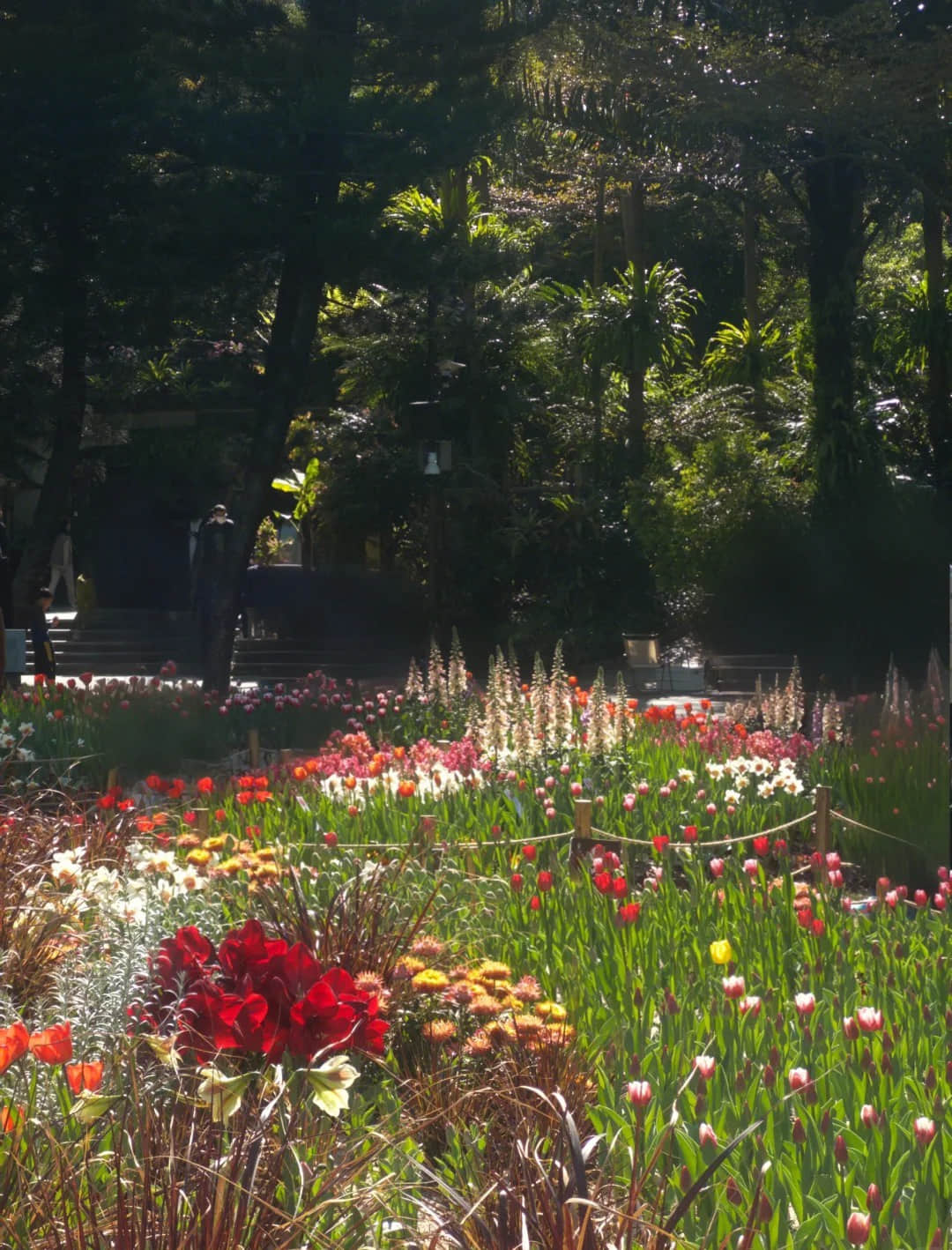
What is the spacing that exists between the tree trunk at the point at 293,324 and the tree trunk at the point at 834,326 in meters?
6.85

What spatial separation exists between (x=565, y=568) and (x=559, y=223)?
12.0 m

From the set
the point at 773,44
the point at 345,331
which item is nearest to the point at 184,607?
the point at 345,331

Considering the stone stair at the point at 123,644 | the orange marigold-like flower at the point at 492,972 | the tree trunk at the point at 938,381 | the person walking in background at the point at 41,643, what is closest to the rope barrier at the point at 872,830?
the orange marigold-like flower at the point at 492,972

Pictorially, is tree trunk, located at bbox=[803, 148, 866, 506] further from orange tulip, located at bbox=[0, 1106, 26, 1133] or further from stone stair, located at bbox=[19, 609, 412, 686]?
orange tulip, located at bbox=[0, 1106, 26, 1133]

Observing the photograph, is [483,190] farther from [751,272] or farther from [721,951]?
[721,951]

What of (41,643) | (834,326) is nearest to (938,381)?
(834,326)

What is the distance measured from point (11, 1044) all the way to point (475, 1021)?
1.36 m

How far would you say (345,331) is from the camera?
25.2 meters

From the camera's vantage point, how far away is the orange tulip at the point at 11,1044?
2.78 meters

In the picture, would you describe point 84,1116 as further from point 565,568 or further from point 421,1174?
point 565,568

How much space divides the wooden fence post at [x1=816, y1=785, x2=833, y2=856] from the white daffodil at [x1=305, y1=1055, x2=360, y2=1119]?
369 centimetres

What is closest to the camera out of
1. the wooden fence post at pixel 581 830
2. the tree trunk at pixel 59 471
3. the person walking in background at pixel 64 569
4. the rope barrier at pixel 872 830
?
the wooden fence post at pixel 581 830

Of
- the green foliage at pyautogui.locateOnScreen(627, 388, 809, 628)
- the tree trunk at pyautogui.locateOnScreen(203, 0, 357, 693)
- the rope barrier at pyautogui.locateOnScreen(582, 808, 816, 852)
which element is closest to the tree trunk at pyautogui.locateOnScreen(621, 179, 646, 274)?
the green foliage at pyautogui.locateOnScreen(627, 388, 809, 628)

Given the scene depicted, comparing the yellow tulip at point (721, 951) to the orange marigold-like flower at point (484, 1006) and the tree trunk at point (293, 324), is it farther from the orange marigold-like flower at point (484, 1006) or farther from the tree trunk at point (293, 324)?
the tree trunk at point (293, 324)
